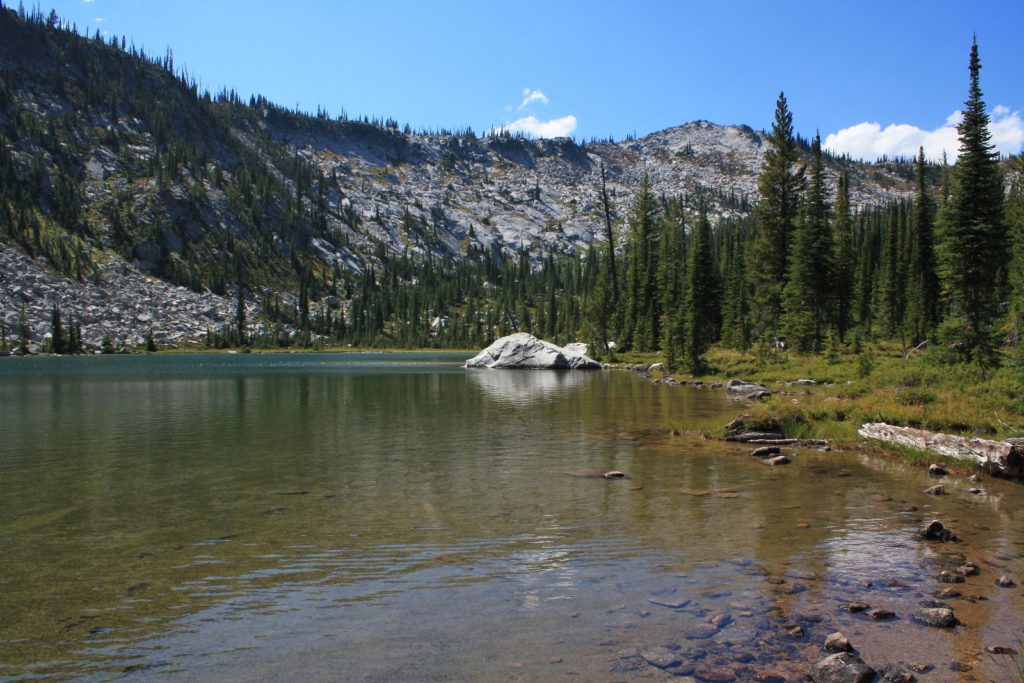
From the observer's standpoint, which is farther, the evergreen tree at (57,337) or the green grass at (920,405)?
the evergreen tree at (57,337)

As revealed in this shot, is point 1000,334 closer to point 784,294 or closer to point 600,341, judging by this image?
point 784,294

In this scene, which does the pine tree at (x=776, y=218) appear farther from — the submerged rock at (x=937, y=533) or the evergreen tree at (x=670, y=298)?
the submerged rock at (x=937, y=533)

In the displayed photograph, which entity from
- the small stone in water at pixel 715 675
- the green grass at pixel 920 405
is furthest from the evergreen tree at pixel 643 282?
the small stone in water at pixel 715 675

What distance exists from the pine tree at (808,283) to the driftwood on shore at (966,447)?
37483 millimetres

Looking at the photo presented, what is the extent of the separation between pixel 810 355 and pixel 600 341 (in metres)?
44.1

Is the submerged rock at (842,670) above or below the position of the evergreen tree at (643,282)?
below

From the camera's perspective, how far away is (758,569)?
10.5m

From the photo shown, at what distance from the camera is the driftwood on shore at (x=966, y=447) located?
16.9 m

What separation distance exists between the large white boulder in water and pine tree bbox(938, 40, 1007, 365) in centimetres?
4820

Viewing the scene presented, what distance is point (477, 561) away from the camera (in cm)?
1093

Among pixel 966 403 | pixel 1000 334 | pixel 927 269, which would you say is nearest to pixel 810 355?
pixel 1000 334

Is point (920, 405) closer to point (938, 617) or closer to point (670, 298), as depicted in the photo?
point (938, 617)

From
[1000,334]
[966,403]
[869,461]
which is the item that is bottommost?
[869,461]

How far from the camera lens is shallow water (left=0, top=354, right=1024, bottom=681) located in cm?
746
